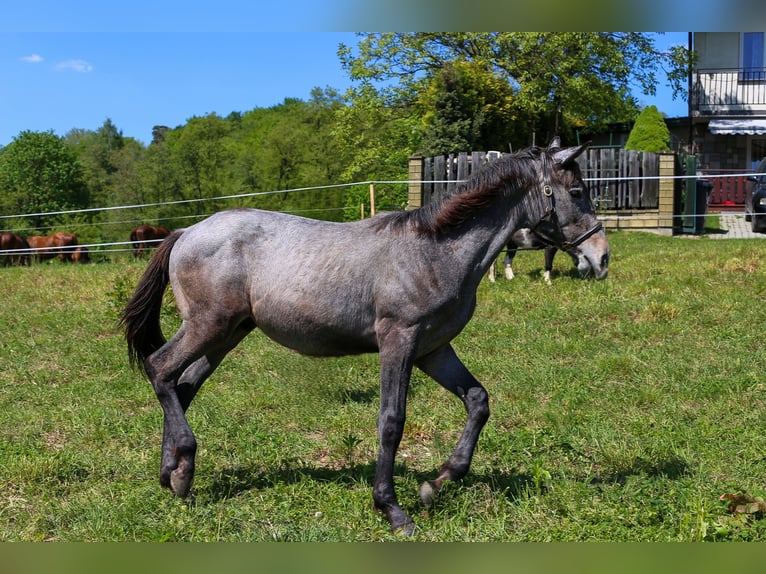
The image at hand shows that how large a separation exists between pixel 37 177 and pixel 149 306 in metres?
48.7

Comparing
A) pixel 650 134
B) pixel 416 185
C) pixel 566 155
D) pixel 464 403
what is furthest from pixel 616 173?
pixel 464 403

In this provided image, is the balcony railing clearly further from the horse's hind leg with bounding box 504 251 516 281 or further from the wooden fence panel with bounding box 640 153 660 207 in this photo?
the horse's hind leg with bounding box 504 251 516 281

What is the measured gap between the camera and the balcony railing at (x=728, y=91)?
29250 mm

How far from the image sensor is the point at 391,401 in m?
4.19

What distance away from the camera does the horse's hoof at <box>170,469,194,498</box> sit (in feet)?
14.6

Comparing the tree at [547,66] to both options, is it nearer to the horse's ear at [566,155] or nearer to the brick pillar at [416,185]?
the brick pillar at [416,185]

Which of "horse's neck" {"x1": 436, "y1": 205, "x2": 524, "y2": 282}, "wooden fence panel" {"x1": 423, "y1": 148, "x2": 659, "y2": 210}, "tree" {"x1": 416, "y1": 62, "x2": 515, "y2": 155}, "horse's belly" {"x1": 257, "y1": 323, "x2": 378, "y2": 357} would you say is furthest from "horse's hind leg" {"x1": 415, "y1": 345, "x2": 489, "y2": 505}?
"tree" {"x1": 416, "y1": 62, "x2": 515, "y2": 155}

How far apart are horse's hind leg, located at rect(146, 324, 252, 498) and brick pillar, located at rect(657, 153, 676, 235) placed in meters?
15.5

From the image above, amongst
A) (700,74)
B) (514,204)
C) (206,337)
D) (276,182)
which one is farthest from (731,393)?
(276,182)

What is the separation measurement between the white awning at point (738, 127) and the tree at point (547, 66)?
213cm

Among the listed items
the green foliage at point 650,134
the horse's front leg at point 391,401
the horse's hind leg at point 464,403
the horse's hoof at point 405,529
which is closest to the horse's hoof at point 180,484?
the horse's front leg at point 391,401

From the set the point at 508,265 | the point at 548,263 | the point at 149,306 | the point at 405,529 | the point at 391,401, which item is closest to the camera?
the point at 405,529

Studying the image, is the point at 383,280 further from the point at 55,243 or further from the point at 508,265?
the point at 55,243

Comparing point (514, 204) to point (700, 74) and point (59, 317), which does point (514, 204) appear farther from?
point (700, 74)
